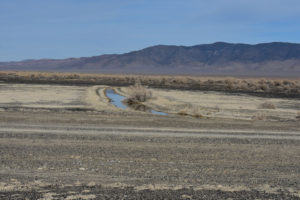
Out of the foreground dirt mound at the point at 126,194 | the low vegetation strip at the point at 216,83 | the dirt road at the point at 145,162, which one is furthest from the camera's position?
the low vegetation strip at the point at 216,83

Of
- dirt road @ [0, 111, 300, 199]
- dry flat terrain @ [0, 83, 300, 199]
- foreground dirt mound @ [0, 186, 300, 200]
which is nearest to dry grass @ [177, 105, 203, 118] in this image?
dry flat terrain @ [0, 83, 300, 199]

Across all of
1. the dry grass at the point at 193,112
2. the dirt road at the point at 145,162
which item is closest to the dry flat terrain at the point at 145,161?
the dirt road at the point at 145,162

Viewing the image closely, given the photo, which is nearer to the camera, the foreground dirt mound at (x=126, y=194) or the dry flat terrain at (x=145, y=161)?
the foreground dirt mound at (x=126, y=194)

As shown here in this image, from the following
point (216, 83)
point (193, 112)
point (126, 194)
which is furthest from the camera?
point (216, 83)

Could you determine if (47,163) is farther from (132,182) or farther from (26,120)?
(26,120)

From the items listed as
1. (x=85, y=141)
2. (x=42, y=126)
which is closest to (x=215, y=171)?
(x=85, y=141)

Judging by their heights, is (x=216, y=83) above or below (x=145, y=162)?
→ above

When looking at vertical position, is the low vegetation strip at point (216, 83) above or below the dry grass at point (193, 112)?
above

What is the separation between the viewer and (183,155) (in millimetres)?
10727

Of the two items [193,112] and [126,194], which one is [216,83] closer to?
[193,112]

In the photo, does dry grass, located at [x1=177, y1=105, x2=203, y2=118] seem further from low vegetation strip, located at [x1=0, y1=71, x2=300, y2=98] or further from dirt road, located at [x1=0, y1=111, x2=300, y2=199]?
low vegetation strip, located at [x1=0, y1=71, x2=300, y2=98]

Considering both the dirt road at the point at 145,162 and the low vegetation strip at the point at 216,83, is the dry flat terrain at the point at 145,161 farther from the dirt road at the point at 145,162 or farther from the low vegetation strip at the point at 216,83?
the low vegetation strip at the point at 216,83

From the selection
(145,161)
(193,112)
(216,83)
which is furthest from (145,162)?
(216,83)

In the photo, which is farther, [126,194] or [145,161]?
[145,161]
